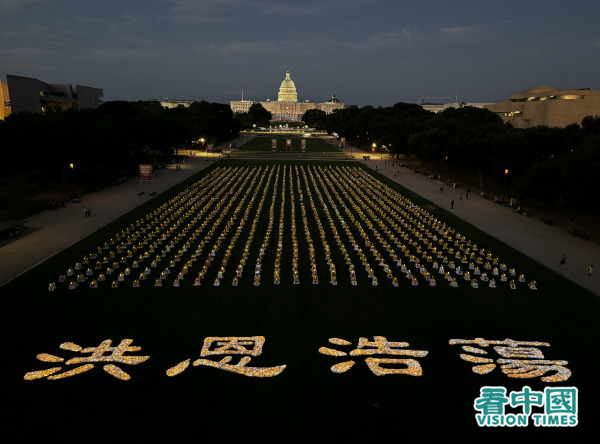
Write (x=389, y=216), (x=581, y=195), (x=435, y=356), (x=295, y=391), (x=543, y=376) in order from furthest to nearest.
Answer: (x=389, y=216)
(x=581, y=195)
(x=435, y=356)
(x=543, y=376)
(x=295, y=391)

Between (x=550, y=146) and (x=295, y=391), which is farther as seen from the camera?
(x=550, y=146)

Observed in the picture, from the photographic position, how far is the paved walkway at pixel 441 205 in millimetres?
32719

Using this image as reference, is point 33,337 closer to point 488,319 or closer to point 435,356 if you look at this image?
point 435,356

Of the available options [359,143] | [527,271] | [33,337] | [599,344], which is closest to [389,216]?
[527,271]

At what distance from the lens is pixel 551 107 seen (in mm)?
125750

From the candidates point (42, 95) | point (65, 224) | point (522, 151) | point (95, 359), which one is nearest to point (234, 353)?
point (95, 359)

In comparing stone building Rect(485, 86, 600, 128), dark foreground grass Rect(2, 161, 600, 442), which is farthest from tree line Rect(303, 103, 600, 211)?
stone building Rect(485, 86, 600, 128)

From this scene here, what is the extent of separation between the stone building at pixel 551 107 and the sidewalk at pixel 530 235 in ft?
210

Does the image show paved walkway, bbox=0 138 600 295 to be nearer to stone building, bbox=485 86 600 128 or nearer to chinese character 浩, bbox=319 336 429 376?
chinese character 浩, bbox=319 336 429 376

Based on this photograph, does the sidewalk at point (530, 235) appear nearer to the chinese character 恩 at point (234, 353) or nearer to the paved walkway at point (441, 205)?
the paved walkway at point (441, 205)

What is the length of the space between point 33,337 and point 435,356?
2049 cm

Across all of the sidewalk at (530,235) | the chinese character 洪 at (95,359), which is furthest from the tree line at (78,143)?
the sidewalk at (530,235)

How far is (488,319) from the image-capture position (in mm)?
24328

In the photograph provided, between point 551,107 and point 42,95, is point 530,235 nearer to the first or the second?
point 551,107
